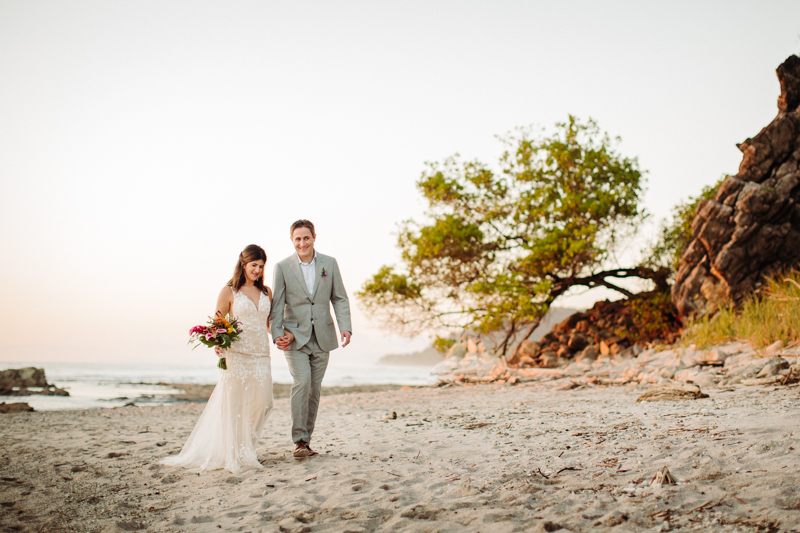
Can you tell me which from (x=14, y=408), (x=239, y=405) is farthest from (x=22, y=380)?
(x=239, y=405)

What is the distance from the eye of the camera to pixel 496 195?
15.1 m

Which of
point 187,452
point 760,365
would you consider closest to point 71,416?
point 187,452

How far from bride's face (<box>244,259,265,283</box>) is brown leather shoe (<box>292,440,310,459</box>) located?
5.21 ft

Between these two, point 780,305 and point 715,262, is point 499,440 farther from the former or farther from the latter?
point 715,262

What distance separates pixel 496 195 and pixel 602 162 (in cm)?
309

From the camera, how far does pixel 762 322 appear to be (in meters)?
8.84

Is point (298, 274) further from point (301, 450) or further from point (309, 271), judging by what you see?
point (301, 450)

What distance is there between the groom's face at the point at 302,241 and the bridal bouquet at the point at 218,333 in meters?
0.87

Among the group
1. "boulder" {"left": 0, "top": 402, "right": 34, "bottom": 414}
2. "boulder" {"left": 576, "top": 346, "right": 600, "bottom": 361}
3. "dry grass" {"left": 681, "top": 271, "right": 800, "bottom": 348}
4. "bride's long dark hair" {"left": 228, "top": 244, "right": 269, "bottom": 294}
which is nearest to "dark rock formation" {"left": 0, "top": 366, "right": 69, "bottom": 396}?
"boulder" {"left": 0, "top": 402, "right": 34, "bottom": 414}

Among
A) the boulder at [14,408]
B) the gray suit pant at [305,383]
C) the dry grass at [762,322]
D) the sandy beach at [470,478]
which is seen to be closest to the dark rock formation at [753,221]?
the dry grass at [762,322]

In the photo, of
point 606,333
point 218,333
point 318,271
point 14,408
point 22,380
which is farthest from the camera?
point 22,380

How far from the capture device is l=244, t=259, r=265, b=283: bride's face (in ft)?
15.6

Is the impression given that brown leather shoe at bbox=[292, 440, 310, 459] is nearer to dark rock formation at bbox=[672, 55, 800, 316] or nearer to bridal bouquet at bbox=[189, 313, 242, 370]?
bridal bouquet at bbox=[189, 313, 242, 370]

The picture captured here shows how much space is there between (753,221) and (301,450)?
1125 cm
